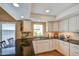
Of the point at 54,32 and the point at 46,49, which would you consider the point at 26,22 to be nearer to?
the point at 46,49

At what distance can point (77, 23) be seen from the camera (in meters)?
2.56

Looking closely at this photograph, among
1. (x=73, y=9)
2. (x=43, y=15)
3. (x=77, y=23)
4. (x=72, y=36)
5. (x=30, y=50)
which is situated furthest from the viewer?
(x=43, y=15)

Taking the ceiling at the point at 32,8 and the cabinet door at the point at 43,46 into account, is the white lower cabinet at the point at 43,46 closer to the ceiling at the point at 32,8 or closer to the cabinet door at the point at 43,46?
the cabinet door at the point at 43,46

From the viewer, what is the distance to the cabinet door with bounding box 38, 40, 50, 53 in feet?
10.8

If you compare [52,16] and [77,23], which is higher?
[52,16]

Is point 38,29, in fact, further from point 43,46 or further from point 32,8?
point 32,8

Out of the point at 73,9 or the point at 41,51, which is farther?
the point at 41,51

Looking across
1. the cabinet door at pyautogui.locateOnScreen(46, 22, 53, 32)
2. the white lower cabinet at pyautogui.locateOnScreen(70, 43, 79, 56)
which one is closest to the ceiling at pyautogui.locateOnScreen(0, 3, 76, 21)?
the cabinet door at pyautogui.locateOnScreen(46, 22, 53, 32)

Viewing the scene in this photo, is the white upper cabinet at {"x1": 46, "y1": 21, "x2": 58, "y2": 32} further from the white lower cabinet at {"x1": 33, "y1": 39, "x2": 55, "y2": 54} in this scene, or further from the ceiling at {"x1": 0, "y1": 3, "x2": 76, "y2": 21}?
the white lower cabinet at {"x1": 33, "y1": 39, "x2": 55, "y2": 54}

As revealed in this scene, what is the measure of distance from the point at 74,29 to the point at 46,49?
1384 millimetres

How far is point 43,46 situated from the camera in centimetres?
341

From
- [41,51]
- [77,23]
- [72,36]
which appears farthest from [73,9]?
[41,51]

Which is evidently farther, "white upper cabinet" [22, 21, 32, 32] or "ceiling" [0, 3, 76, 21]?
"white upper cabinet" [22, 21, 32, 32]

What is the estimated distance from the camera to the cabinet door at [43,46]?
10.8 ft
